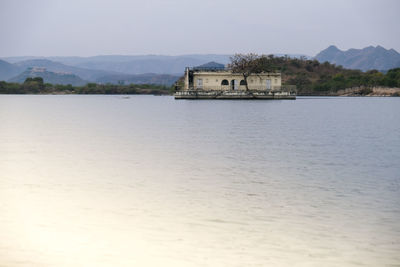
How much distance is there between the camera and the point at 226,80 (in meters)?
116

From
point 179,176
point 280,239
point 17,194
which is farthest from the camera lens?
point 179,176

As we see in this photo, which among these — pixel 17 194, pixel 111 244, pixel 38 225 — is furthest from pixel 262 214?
pixel 17 194

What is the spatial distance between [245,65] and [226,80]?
5.36 m

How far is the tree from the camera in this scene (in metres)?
114

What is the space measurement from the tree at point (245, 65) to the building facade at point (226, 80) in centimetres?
88

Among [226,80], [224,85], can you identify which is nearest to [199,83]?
[224,85]

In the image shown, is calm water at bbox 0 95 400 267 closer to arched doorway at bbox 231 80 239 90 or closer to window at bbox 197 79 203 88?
window at bbox 197 79 203 88

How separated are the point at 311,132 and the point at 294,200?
2726 cm

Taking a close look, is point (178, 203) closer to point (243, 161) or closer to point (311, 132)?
point (243, 161)

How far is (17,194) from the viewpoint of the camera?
16922 mm

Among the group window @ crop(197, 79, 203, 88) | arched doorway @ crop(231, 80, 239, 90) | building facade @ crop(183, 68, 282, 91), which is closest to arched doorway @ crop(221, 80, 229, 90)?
building facade @ crop(183, 68, 282, 91)

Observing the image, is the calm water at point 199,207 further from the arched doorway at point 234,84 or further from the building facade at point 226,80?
the arched doorway at point 234,84

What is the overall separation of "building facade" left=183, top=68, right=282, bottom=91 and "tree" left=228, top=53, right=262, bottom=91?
2.88ft

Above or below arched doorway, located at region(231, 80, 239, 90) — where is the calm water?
below
